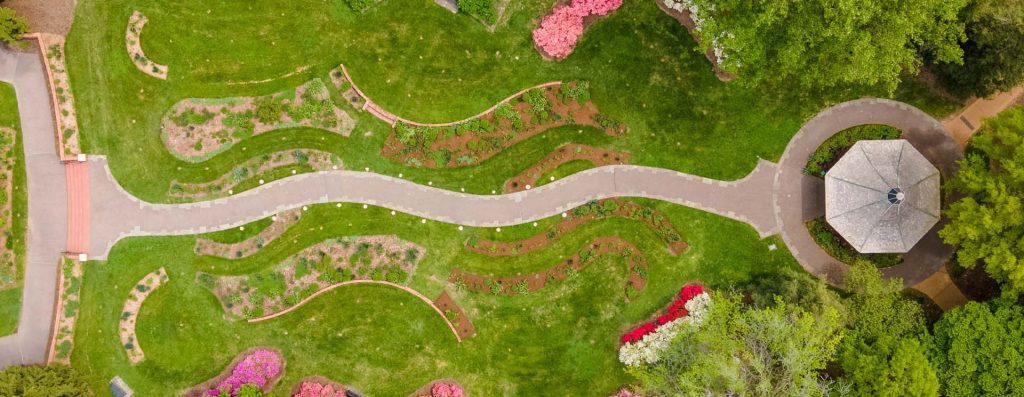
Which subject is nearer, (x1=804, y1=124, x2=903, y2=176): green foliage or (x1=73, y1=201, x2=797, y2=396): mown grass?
(x1=73, y1=201, x2=797, y2=396): mown grass

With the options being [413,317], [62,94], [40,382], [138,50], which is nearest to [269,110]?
[138,50]

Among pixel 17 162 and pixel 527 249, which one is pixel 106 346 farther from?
pixel 527 249

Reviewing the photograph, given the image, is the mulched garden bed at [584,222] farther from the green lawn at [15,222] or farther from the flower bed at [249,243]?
the green lawn at [15,222]

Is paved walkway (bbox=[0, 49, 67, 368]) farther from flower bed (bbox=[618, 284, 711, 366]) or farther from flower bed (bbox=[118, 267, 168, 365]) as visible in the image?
flower bed (bbox=[618, 284, 711, 366])

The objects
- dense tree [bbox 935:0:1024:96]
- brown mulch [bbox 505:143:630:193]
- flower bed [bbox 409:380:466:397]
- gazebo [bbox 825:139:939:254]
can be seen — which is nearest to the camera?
dense tree [bbox 935:0:1024:96]

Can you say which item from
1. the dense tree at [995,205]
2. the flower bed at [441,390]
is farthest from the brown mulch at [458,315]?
the dense tree at [995,205]

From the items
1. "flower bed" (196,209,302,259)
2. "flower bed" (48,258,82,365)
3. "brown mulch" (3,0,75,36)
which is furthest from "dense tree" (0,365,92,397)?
"brown mulch" (3,0,75,36)
